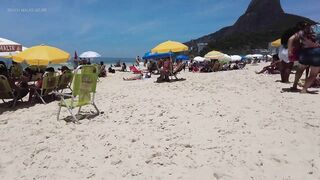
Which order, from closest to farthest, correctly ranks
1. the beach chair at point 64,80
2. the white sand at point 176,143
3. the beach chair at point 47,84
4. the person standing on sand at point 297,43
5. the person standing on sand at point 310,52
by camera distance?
the white sand at point 176,143
the person standing on sand at point 310,52
the person standing on sand at point 297,43
the beach chair at point 47,84
the beach chair at point 64,80

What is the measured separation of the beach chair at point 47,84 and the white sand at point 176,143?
69.3 inches

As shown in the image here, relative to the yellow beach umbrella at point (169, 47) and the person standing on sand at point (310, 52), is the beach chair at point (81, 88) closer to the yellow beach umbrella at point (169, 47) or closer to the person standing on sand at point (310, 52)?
the person standing on sand at point (310, 52)

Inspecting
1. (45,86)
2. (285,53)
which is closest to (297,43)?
(285,53)

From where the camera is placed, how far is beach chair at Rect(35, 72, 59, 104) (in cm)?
768

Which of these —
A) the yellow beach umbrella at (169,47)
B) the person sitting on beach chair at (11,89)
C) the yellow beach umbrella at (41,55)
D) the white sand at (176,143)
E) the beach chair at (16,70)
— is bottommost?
the white sand at (176,143)

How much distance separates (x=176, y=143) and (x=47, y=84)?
15.8ft

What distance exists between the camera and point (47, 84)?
25.6 feet

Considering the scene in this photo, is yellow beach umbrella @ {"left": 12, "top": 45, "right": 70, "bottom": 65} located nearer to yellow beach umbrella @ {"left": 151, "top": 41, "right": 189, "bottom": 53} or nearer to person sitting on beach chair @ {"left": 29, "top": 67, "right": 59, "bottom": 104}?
person sitting on beach chair @ {"left": 29, "top": 67, "right": 59, "bottom": 104}

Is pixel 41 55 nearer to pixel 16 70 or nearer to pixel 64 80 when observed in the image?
pixel 64 80

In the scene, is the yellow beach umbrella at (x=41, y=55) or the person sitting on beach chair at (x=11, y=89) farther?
the yellow beach umbrella at (x=41, y=55)

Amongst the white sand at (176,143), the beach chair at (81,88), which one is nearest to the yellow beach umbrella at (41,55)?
the white sand at (176,143)

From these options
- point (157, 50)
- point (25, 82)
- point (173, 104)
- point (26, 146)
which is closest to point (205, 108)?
point (173, 104)

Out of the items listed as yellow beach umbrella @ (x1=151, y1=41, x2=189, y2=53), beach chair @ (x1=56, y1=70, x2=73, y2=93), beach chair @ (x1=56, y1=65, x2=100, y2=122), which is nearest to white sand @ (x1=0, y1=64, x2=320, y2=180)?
beach chair @ (x1=56, y1=65, x2=100, y2=122)

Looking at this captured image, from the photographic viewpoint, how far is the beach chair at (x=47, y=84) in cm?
768
